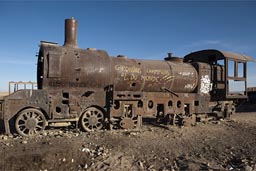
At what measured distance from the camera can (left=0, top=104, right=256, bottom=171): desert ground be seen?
5547 mm

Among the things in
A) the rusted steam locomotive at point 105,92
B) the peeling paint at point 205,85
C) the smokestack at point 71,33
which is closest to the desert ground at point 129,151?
the rusted steam locomotive at point 105,92

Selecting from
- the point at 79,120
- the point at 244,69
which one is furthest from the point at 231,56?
the point at 79,120

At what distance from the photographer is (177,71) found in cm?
1080

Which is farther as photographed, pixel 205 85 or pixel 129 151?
pixel 205 85

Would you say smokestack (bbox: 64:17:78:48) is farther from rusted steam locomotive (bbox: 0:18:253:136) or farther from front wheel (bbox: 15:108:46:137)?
front wheel (bbox: 15:108:46:137)

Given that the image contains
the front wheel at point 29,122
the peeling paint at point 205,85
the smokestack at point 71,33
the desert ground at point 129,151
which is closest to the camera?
the desert ground at point 129,151

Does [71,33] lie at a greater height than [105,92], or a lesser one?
greater

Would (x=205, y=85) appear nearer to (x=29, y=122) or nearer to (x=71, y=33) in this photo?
(x=71, y=33)

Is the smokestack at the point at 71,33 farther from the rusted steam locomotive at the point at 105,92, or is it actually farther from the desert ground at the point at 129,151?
the desert ground at the point at 129,151

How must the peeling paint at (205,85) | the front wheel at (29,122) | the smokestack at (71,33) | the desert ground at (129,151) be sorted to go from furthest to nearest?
the peeling paint at (205,85)
the smokestack at (71,33)
the front wheel at (29,122)
the desert ground at (129,151)

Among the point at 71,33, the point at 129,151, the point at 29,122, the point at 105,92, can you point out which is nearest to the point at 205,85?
the point at 105,92

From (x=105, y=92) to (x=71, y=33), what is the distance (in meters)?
2.73

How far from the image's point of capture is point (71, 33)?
9.40 meters

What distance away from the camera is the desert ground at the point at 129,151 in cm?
555
